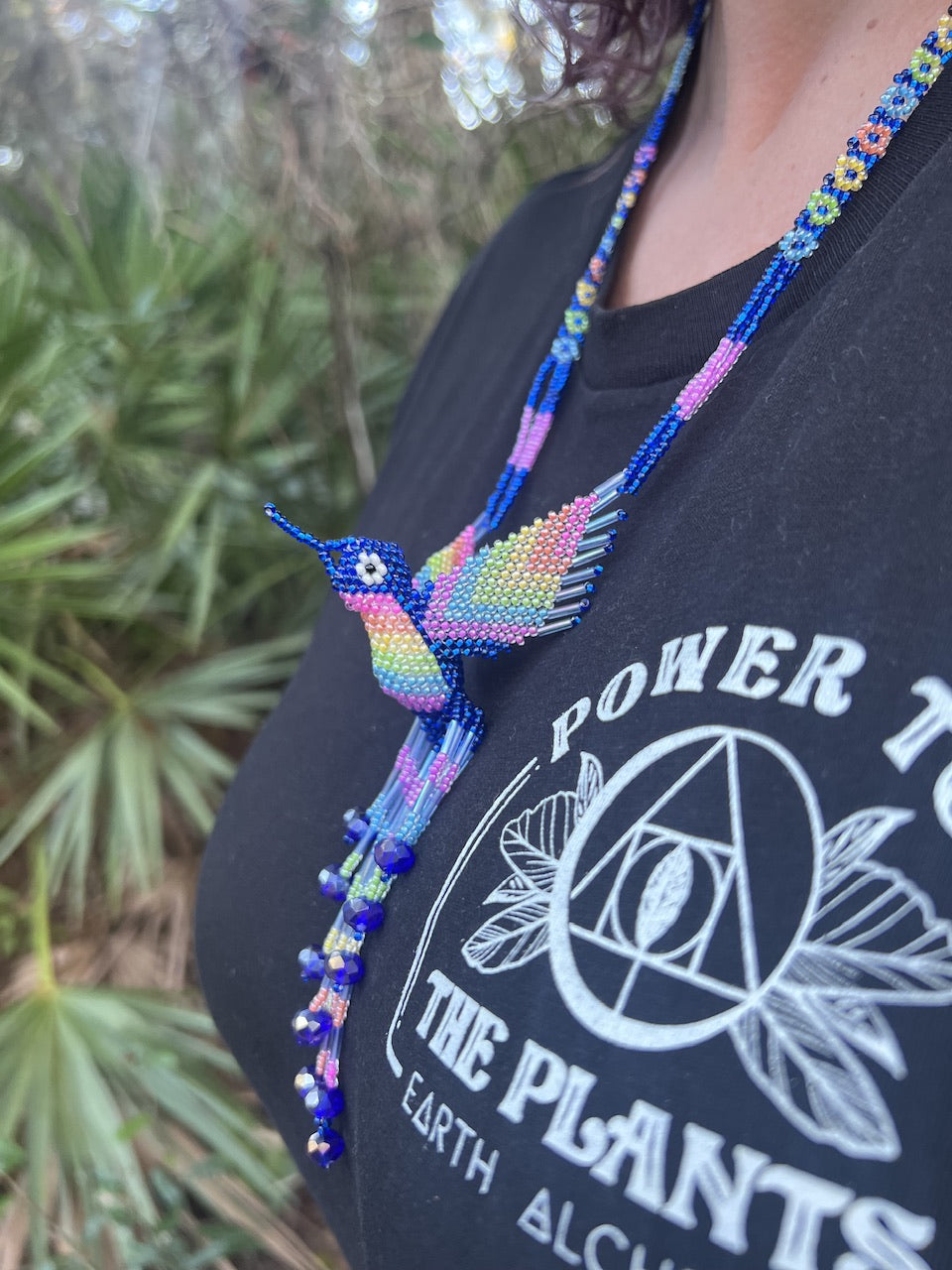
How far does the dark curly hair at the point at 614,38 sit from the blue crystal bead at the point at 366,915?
76 cm

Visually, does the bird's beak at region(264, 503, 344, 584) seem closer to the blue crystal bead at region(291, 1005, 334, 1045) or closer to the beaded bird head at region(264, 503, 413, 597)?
the beaded bird head at region(264, 503, 413, 597)

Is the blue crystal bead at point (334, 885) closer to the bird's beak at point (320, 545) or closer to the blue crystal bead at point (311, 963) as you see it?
the blue crystal bead at point (311, 963)

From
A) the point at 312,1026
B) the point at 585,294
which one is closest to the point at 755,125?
the point at 585,294

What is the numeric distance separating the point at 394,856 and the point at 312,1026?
0.10 m

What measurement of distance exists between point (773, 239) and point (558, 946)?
1.40 feet

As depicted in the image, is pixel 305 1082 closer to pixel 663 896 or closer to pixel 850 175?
pixel 663 896

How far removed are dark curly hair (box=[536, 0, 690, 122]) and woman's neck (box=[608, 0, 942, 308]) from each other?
0.33 ft

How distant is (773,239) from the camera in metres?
0.51

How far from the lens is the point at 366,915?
0.45m

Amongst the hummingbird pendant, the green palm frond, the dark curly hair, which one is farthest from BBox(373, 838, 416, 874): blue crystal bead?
the green palm frond

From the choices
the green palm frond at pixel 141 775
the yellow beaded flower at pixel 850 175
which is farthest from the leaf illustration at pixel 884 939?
the green palm frond at pixel 141 775

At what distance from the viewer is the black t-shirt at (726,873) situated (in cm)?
27

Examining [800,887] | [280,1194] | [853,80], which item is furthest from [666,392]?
[280,1194]

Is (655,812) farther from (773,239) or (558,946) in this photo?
(773,239)
